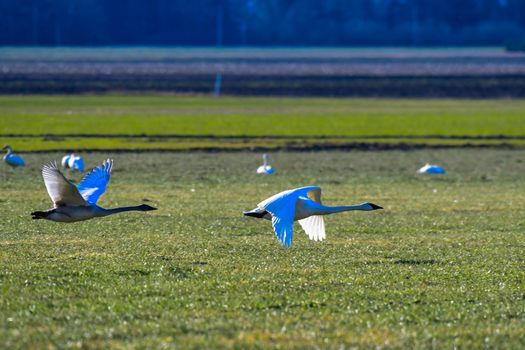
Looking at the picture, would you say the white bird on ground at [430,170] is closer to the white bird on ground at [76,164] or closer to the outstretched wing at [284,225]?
the white bird on ground at [76,164]

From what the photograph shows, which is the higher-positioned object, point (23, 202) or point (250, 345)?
Result: point (250, 345)

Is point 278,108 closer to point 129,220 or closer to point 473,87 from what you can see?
point 473,87

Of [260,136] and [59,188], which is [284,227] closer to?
[59,188]

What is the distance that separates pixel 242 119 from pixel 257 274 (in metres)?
33.5

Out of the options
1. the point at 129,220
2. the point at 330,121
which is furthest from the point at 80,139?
the point at 129,220

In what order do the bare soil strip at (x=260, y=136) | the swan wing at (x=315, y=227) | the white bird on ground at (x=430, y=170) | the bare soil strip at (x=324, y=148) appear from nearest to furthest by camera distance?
the swan wing at (x=315, y=227), the white bird on ground at (x=430, y=170), the bare soil strip at (x=324, y=148), the bare soil strip at (x=260, y=136)

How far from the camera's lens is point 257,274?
12820 millimetres

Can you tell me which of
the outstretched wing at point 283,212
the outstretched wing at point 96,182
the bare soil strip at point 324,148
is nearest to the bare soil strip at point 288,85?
the bare soil strip at point 324,148

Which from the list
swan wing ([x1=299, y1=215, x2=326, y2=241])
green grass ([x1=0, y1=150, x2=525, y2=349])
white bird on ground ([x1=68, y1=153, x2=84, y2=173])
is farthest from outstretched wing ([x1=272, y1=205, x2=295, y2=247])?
white bird on ground ([x1=68, y1=153, x2=84, y2=173])

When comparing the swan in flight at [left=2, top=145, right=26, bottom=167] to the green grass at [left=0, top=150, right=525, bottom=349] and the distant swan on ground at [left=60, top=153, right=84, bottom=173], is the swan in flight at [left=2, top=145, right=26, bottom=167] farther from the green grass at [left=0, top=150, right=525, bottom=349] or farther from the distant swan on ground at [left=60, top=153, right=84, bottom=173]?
the green grass at [left=0, top=150, right=525, bottom=349]

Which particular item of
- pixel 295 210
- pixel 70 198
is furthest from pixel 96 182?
pixel 295 210
